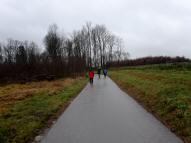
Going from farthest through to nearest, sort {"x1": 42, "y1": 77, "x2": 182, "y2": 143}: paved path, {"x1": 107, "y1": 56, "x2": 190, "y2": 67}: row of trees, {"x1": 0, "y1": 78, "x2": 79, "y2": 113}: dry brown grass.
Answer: {"x1": 107, "y1": 56, "x2": 190, "y2": 67}: row of trees
{"x1": 0, "y1": 78, "x2": 79, "y2": 113}: dry brown grass
{"x1": 42, "y1": 77, "x2": 182, "y2": 143}: paved path

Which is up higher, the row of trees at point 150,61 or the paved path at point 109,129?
the row of trees at point 150,61

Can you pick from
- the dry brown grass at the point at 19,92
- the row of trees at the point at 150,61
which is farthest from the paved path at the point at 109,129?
the row of trees at the point at 150,61

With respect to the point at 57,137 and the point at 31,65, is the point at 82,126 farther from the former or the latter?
the point at 31,65

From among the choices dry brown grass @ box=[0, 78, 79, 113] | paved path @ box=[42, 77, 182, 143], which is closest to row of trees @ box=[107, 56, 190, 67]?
dry brown grass @ box=[0, 78, 79, 113]

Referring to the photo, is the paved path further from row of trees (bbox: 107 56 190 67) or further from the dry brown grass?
row of trees (bbox: 107 56 190 67)

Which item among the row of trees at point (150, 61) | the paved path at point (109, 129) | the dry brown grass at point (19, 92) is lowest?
the dry brown grass at point (19, 92)

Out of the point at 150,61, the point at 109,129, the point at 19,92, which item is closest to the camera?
the point at 109,129

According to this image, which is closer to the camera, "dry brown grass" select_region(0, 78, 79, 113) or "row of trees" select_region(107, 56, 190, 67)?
"dry brown grass" select_region(0, 78, 79, 113)

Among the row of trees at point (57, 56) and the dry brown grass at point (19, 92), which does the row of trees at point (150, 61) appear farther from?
the dry brown grass at point (19, 92)

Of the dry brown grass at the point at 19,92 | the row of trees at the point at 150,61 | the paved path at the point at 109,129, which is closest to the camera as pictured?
the paved path at the point at 109,129

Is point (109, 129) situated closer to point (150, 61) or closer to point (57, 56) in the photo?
point (57, 56)

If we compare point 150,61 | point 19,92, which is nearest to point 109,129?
point 19,92

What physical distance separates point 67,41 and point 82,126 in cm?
4937

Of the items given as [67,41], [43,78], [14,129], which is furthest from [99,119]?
[67,41]
